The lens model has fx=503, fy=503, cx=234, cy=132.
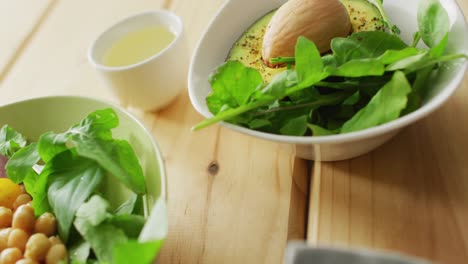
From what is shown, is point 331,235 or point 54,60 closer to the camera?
point 331,235

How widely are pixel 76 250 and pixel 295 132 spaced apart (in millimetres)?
216

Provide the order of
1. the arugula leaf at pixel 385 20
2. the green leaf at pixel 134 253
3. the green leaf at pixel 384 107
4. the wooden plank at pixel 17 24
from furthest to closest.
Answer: the wooden plank at pixel 17 24 < the arugula leaf at pixel 385 20 < the green leaf at pixel 384 107 < the green leaf at pixel 134 253

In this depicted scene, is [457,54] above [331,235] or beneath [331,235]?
above

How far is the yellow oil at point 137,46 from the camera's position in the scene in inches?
26.0

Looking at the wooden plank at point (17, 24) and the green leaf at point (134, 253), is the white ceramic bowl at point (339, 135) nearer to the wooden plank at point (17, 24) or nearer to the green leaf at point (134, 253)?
the green leaf at point (134, 253)

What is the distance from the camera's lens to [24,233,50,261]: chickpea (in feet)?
1.36

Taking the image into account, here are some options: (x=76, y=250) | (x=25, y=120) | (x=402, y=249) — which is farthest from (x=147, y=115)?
(x=402, y=249)

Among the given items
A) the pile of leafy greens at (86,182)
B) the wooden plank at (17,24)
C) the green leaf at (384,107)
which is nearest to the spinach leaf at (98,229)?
the pile of leafy greens at (86,182)

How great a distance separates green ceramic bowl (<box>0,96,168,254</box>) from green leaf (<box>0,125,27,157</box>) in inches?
1.0

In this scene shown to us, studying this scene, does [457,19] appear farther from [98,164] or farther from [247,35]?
[98,164]

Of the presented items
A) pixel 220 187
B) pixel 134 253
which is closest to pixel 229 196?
pixel 220 187

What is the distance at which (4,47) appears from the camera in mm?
867

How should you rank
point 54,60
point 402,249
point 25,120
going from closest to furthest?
1. point 402,249
2. point 25,120
3. point 54,60

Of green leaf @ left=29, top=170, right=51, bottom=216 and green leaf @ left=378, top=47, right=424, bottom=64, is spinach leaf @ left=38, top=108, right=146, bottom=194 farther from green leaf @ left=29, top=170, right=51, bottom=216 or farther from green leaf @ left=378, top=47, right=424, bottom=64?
green leaf @ left=378, top=47, right=424, bottom=64
